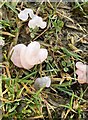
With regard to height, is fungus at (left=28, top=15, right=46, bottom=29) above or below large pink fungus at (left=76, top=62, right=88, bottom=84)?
above

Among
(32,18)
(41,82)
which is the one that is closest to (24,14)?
(32,18)

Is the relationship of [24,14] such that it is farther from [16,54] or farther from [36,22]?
[16,54]

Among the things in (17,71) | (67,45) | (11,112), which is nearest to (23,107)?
(11,112)

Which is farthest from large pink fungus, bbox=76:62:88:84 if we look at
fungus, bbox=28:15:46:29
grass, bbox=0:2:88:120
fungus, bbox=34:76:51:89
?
fungus, bbox=28:15:46:29

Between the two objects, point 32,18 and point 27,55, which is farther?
point 32,18

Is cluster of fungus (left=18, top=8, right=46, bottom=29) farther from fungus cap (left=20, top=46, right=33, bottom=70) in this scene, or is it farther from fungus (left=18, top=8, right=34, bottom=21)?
fungus cap (left=20, top=46, right=33, bottom=70)

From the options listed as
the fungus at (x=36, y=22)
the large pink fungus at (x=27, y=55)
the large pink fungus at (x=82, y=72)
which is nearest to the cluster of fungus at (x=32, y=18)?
the fungus at (x=36, y=22)

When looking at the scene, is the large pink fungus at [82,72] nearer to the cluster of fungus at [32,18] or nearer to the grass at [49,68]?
the grass at [49,68]
